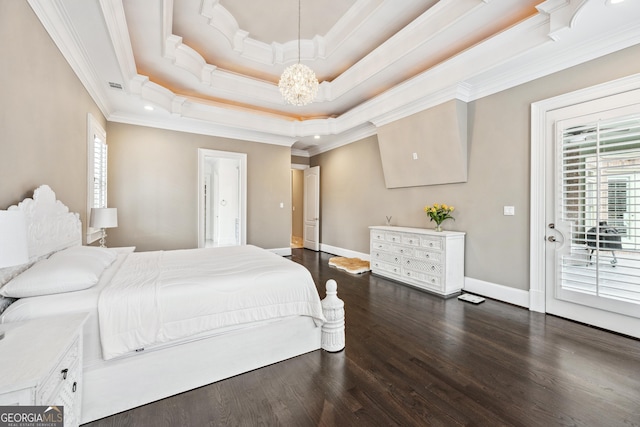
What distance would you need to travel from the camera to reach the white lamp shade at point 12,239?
110 cm

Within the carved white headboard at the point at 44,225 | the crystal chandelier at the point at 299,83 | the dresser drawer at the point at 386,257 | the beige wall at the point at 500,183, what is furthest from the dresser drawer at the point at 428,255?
the carved white headboard at the point at 44,225

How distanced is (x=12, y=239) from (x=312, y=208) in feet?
21.3

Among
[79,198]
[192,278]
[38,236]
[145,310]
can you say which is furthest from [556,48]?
[79,198]

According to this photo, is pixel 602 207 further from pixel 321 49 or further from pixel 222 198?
pixel 222 198

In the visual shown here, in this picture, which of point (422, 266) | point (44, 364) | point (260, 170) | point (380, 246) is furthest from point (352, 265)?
point (44, 364)

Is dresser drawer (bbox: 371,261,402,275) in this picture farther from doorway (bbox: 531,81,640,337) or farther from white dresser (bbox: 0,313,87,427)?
white dresser (bbox: 0,313,87,427)

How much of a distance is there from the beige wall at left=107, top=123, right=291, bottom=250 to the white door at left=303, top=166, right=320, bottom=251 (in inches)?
69.6

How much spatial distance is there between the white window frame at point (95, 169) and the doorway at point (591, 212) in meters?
5.45

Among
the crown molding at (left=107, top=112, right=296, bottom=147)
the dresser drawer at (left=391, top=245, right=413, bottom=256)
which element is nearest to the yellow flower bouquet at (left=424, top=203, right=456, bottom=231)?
the dresser drawer at (left=391, top=245, right=413, bottom=256)

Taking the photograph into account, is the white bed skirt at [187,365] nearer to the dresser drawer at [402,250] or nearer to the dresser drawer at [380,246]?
the dresser drawer at [402,250]

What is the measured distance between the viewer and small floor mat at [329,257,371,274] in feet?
16.2

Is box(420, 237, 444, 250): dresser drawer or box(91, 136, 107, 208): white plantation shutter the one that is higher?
box(91, 136, 107, 208): white plantation shutter

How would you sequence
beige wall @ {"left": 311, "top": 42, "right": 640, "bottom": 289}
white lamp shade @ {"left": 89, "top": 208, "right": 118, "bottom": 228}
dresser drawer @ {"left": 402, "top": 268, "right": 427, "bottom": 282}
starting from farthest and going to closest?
dresser drawer @ {"left": 402, "top": 268, "right": 427, "bottom": 282}
white lamp shade @ {"left": 89, "top": 208, "right": 118, "bottom": 228}
beige wall @ {"left": 311, "top": 42, "right": 640, "bottom": 289}

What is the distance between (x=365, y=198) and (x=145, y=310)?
479cm
